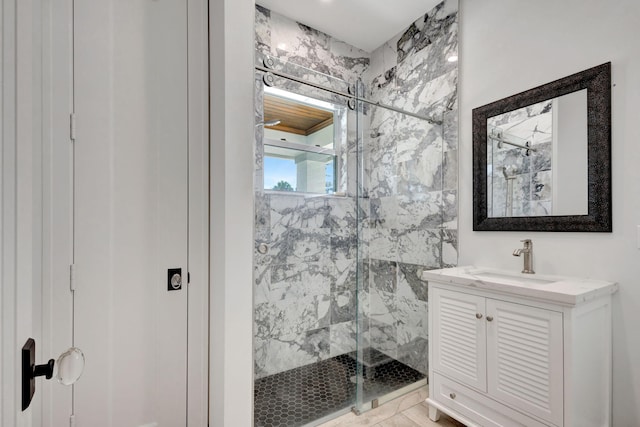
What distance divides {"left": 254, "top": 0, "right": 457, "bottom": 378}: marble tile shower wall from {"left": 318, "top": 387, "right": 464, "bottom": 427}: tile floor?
1.30 feet

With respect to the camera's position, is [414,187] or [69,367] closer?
[69,367]

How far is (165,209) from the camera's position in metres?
1.38

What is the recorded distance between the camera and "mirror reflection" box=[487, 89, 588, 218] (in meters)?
1.63

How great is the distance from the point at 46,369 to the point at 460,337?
1.77m

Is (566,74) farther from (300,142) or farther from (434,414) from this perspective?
(434,414)

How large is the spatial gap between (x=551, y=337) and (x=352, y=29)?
2611 millimetres

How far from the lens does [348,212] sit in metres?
2.62

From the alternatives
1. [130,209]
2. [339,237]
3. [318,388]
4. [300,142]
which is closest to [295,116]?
[300,142]

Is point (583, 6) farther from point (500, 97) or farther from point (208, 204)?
point (208, 204)

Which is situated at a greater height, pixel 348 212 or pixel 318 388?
pixel 348 212

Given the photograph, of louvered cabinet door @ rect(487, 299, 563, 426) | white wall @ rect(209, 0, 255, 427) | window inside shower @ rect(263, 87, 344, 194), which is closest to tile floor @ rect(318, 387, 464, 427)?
louvered cabinet door @ rect(487, 299, 563, 426)

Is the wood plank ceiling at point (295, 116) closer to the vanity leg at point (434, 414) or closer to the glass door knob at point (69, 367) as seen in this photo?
the glass door knob at point (69, 367)

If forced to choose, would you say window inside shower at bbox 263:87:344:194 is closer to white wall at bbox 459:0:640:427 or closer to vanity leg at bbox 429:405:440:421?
white wall at bbox 459:0:640:427
